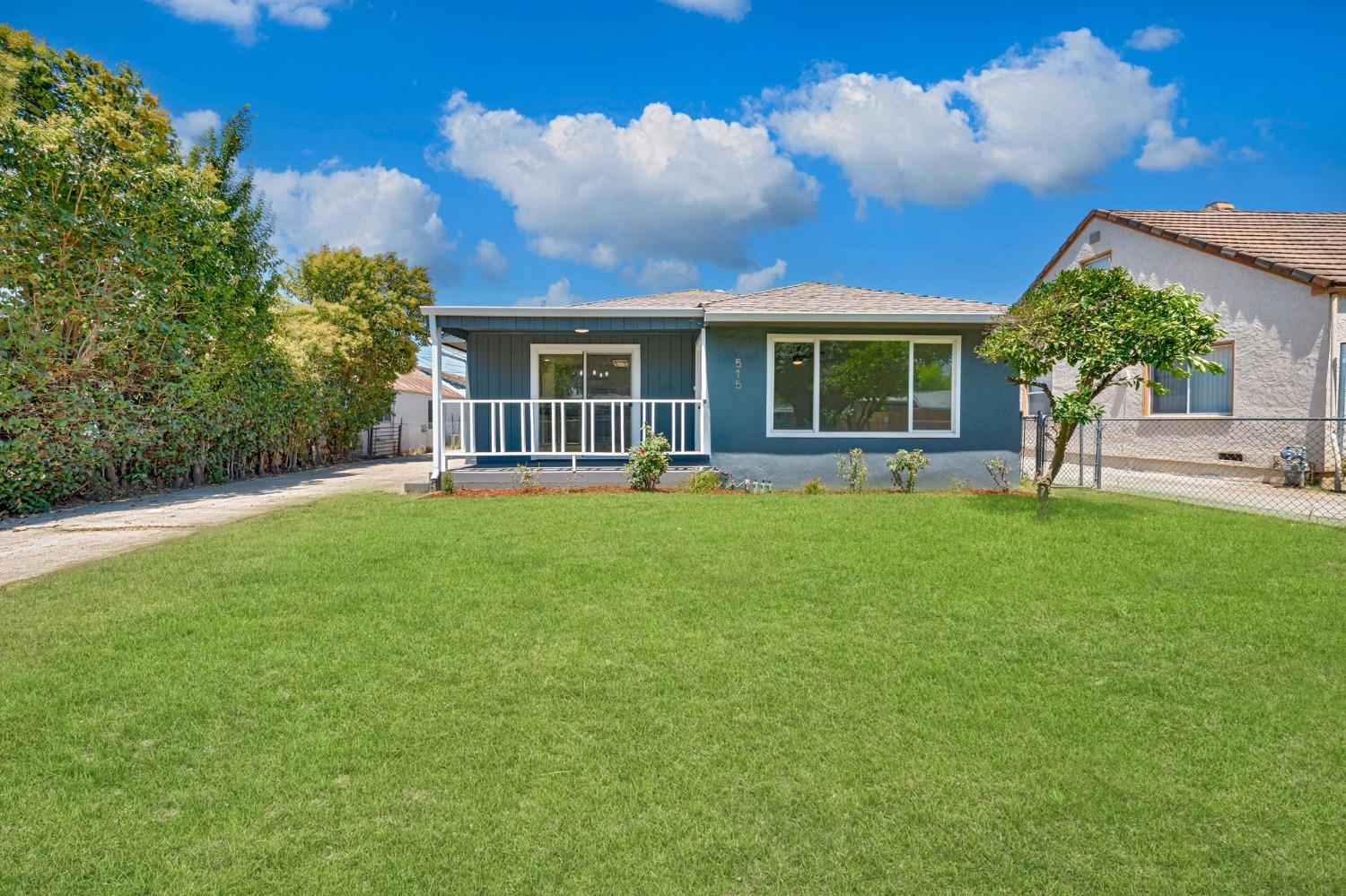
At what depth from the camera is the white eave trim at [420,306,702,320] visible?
33.1 ft

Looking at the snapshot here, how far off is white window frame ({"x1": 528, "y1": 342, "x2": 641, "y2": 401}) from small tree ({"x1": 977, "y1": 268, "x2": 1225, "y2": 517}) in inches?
253

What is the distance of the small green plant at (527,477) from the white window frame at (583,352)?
229cm

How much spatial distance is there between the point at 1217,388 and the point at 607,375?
11482 mm

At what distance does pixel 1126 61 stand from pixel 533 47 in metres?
11.1

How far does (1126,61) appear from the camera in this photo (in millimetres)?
12234

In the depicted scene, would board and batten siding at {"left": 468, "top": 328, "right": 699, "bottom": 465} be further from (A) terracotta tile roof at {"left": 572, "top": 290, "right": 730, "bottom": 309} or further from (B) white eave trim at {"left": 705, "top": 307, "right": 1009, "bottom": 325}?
(B) white eave trim at {"left": 705, "top": 307, "right": 1009, "bottom": 325}

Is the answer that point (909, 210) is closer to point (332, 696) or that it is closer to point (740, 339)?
point (740, 339)

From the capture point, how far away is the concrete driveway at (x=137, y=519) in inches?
240

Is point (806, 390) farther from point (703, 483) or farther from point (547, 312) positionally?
point (547, 312)

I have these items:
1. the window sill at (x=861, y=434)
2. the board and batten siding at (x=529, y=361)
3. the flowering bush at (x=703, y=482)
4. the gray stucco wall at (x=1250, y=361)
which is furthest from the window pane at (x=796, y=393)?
the gray stucco wall at (x=1250, y=361)

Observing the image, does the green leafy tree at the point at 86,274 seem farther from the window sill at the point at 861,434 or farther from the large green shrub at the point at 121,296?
the window sill at the point at 861,434

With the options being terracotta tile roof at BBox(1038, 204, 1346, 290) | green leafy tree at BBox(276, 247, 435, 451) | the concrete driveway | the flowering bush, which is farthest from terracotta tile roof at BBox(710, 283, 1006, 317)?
green leafy tree at BBox(276, 247, 435, 451)

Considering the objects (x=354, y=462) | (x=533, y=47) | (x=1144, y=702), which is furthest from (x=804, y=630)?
(x=354, y=462)

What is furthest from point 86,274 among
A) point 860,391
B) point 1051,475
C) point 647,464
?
point 1051,475
